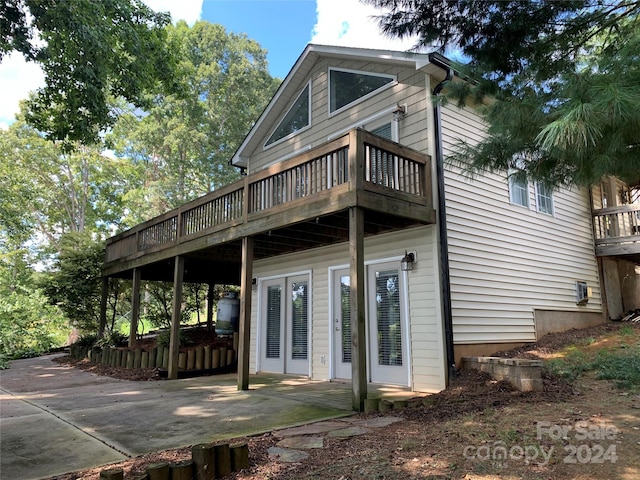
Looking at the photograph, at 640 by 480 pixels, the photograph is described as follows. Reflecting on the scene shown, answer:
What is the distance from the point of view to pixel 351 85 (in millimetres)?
8648

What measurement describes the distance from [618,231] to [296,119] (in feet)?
28.4

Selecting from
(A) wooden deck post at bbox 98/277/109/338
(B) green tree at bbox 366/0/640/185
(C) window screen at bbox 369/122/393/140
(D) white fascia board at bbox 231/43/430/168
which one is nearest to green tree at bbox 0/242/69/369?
(A) wooden deck post at bbox 98/277/109/338

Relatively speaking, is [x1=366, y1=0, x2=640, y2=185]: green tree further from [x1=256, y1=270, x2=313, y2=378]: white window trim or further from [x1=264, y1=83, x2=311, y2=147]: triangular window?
[x1=264, y1=83, x2=311, y2=147]: triangular window

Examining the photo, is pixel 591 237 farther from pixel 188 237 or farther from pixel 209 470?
pixel 209 470

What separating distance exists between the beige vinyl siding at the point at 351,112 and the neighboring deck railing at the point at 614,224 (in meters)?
6.66

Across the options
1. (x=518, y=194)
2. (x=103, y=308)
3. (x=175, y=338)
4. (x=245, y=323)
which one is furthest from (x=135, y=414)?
(x=103, y=308)

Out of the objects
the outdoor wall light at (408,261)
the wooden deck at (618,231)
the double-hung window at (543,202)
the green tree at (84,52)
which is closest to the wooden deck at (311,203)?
the outdoor wall light at (408,261)

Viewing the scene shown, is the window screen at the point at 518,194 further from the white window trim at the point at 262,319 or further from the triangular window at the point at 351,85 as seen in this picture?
the white window trim at the point at 262,319

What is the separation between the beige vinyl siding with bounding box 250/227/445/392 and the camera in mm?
6480

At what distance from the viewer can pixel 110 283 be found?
15.1 meters

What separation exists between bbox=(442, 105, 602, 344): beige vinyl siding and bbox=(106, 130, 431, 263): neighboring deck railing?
1.00m

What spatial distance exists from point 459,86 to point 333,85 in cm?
444

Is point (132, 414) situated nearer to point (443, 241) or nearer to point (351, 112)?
point (443, 241)

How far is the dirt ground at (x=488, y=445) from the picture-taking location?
9.41ft
